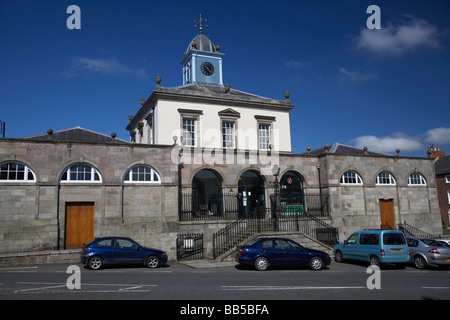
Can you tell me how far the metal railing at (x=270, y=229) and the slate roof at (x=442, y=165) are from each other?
31174mm

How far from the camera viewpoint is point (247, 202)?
2547 centimetres

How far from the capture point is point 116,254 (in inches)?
587

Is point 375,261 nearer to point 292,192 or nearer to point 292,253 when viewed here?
point 292,253

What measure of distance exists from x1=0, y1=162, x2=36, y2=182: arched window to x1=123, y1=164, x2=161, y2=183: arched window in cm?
449

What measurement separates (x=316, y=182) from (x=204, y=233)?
9461mm

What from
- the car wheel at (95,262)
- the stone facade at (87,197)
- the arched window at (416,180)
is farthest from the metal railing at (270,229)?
the arched window at (416,180)

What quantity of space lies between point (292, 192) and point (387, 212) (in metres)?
7.07

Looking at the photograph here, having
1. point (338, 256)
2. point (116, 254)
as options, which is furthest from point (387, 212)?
point (116, 254)

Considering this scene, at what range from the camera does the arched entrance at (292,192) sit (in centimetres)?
2439

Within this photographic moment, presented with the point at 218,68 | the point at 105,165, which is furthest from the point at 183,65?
the point at 105,165

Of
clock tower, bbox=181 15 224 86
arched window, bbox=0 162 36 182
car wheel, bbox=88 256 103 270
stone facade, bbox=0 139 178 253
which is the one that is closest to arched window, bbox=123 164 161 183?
stone facade, bbox=0 139 178 253

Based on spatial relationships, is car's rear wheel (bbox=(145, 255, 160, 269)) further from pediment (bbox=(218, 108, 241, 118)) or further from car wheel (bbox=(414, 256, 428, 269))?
pediment (bbox=(218, 108, 241, 118))

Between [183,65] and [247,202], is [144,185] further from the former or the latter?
[183,65]

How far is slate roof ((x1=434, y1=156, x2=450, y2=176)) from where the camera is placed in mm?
45250
